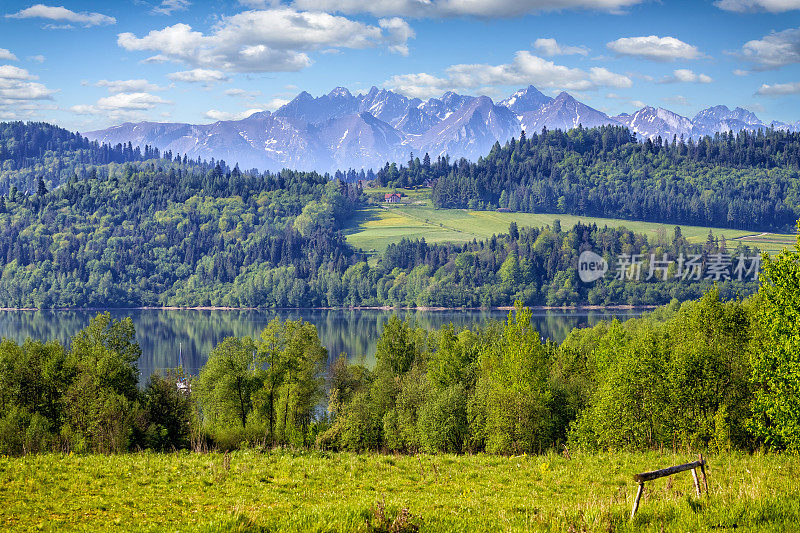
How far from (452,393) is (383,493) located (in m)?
32.0

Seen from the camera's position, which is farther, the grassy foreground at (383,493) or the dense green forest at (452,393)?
the dense green forest at (452,393)

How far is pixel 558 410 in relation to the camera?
160ft

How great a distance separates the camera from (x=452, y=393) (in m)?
50.3

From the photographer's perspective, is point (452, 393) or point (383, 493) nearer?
point (383, 493)

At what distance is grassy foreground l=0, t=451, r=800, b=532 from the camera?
1294 cm

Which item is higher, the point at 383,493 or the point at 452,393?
the point at 383,493

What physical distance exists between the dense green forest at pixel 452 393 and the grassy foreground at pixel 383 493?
8.39 m

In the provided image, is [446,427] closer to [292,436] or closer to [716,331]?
[292,436]

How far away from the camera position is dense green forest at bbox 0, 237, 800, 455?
3100 cm

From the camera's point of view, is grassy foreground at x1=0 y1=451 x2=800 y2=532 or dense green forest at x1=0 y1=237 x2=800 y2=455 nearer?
grassy foreground at x1=0 y1=451 x2=800 y2=532

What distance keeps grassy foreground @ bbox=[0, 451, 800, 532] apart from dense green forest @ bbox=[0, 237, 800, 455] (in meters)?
8.39

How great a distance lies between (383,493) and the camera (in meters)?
18.7

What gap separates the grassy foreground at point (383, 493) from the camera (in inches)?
509

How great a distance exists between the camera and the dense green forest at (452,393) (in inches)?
1220
